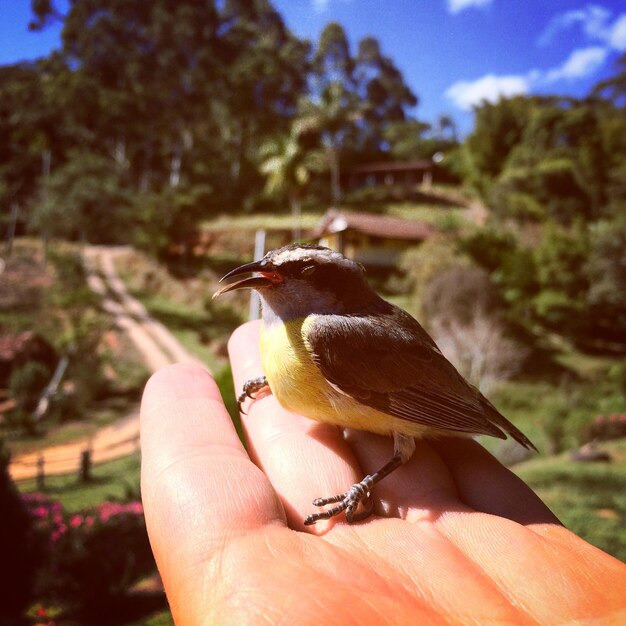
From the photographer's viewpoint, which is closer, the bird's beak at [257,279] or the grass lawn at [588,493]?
the bird's beak at [257,279]

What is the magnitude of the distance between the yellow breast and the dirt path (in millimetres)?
7803

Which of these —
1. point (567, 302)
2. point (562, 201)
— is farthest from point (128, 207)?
point (562, 201)

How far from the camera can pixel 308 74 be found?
23625mm

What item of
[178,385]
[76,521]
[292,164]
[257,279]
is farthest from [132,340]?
[257,279]

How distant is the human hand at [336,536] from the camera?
1379mm

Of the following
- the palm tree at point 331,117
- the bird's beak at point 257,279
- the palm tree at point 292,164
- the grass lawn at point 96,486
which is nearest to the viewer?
the bird's beak at point 257,279

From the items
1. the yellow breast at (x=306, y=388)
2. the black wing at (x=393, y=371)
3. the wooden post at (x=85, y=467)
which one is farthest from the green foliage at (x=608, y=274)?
the yellow breast at (x=306, y=388)

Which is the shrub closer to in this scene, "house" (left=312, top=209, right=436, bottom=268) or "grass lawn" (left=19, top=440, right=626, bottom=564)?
"grass lawn" (left=19, top=440, right=626, bottom=564)

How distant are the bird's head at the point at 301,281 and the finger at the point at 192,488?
1.94ft

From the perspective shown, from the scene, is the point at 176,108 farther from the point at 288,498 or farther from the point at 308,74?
the point at 288,498

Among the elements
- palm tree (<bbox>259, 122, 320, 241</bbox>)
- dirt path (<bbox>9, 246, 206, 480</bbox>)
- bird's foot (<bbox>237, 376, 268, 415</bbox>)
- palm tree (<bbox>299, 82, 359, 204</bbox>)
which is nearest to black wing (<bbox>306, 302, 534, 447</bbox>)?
bird's foot (<bbox>237, 376, 268, 415</bbox>)

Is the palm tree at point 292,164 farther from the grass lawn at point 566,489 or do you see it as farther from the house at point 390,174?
the grass lawn at point 566,489

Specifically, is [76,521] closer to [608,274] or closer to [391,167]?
[608,274]

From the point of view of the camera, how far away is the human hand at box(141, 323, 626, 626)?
138 cm
